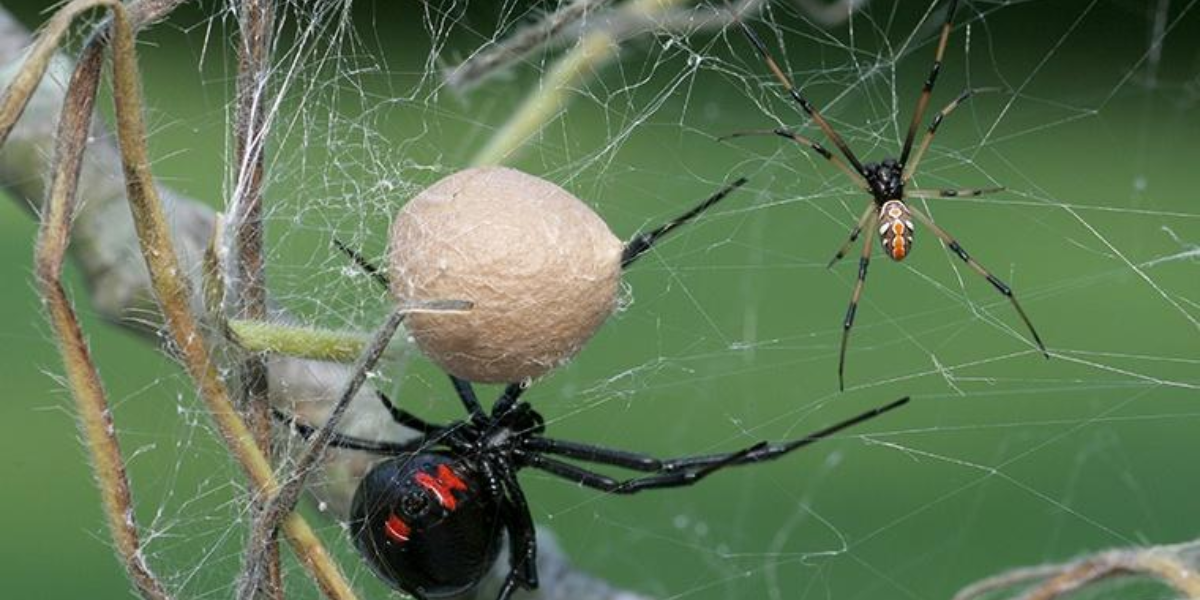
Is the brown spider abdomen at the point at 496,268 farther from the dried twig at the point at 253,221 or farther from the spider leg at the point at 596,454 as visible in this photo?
the spider leg at the point at 596,454

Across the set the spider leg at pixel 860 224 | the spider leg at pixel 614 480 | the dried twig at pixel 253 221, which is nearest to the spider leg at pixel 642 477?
the spider leg at pixel 614 480

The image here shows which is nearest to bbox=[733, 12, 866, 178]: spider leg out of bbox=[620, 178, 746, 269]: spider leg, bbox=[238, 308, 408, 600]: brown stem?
bbox=[620, 178, 746, 269]: spider leg

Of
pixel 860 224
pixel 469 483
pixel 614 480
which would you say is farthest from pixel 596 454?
pixel 860 224

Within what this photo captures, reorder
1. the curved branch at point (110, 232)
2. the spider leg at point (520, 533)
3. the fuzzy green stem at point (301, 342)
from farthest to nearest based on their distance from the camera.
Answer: the spider leg at point (520, 533) < the curved branch at point (110, 232) < the fuzzy green stem at point (301, 342)

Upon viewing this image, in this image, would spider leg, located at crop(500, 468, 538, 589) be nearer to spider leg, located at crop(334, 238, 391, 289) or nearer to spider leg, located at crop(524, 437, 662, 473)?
spider leg, located at crop(524, 437, 662, 473)

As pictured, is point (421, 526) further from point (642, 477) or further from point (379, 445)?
point (642, 477)

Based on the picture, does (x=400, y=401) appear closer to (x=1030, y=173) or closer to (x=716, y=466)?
(x=716, y=466)

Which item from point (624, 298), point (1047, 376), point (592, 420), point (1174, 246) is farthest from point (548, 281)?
point (1174, 246)
